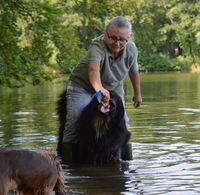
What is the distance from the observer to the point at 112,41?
8.04 metres

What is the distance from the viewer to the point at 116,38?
26.2 ft

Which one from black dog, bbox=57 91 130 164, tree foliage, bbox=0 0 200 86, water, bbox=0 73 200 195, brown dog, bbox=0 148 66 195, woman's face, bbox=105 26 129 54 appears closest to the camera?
brown dog, bbox=0 148 66 195

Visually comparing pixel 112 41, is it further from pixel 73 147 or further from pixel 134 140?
pixel 134 140

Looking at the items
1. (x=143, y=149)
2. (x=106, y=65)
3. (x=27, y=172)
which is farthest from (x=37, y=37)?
(x=27, y=172)

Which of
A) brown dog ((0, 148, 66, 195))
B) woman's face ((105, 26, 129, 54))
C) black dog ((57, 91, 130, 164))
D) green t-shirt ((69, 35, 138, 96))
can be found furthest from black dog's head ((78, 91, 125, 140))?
brown dog ((0, 148, 66, 195))

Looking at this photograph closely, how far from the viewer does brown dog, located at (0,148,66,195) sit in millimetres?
5082

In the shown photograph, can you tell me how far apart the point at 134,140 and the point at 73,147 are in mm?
2652

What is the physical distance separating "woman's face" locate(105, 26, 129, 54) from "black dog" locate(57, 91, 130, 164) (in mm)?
546

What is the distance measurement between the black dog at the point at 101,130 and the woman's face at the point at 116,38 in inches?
21.5

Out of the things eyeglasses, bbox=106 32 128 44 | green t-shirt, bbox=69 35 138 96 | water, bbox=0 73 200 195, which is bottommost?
water, bbox=0 73 200 195

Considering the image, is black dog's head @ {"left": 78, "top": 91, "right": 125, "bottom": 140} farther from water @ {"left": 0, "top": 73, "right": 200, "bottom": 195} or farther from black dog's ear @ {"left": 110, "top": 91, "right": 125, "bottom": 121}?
water @ {"left": 0, "top": 73, "right": 200, "bottom": 195}

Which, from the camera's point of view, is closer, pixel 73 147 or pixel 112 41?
pixel 112 41

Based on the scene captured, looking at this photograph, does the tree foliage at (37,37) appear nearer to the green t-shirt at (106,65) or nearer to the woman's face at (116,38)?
the green t-shirt at (106,65)

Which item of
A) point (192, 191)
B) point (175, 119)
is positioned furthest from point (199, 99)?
point (192, 191)
